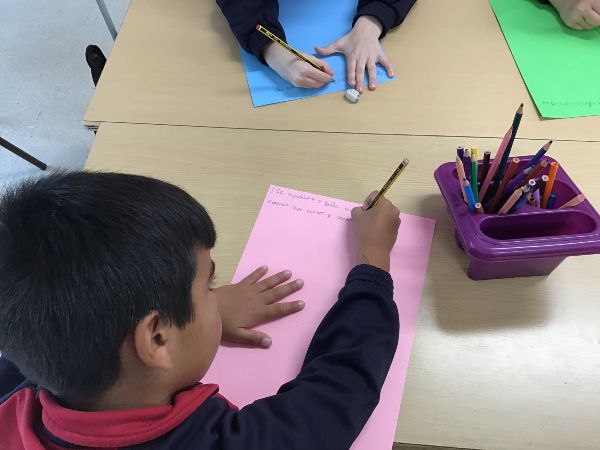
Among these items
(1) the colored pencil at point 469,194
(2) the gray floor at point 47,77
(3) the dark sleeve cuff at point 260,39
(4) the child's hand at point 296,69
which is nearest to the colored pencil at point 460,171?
(1) the colored pencil at point 469,194

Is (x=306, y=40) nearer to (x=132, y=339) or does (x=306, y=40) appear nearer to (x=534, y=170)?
(x=534, y=170)

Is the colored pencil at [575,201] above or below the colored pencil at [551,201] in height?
above

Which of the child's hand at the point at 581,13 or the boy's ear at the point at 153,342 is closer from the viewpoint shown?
the boy's ear at the point at 153,342

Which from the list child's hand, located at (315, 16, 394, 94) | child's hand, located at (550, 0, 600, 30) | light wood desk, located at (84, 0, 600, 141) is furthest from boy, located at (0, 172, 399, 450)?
child's hand, located at (550, 0, 600, 30)

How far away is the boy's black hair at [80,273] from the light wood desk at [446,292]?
23 centimetres

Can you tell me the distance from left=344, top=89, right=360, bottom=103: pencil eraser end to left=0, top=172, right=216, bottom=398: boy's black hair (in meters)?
0.48

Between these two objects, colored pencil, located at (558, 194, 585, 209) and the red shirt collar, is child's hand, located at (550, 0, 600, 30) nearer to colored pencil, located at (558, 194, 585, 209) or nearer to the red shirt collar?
colored pencil, located at (558, 194, 585, 209)

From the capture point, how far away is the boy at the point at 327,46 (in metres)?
0.87

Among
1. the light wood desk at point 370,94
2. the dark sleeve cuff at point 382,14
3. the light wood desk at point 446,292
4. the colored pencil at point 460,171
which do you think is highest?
the dark sleeve cuff at point 382,14

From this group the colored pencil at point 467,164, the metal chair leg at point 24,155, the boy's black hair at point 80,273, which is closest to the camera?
the boy's black hair at point 80,273

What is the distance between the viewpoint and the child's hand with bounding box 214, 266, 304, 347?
0.62 m

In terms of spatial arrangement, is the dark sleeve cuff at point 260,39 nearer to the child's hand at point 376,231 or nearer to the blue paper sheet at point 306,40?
the blue paper sheet at point 306,40

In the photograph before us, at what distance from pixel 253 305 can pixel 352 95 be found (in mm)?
426

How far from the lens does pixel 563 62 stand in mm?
876
